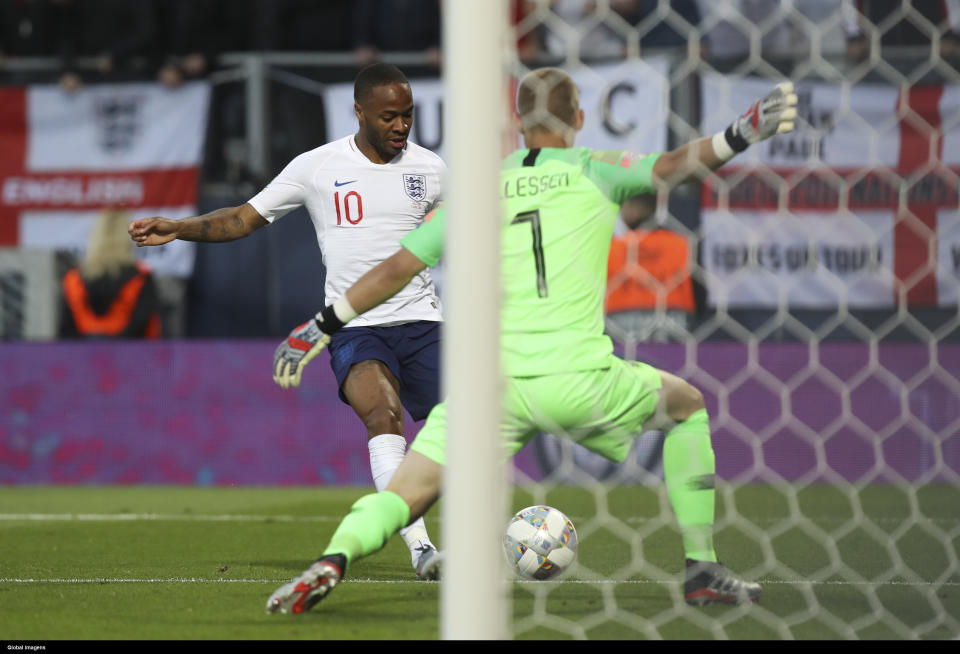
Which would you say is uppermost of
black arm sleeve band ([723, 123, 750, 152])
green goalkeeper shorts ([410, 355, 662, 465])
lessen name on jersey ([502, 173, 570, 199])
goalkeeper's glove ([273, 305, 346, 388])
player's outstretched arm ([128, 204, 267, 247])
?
black arm sleeve band ([723, 123, 750, 152])

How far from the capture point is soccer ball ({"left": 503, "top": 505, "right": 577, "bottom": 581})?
4.56 m

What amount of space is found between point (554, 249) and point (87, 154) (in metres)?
7.21

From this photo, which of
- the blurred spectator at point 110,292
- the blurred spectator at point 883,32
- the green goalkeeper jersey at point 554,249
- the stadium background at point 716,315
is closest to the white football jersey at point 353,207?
the green goalkeeper jersey at point 554,249

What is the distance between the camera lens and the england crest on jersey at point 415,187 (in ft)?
16.7

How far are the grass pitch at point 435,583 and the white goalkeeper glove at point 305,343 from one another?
2.36 ft

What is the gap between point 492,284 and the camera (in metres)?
3.03

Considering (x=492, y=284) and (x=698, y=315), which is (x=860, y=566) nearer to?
(x=492, y=284)

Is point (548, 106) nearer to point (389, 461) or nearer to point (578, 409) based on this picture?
point (578, 409)

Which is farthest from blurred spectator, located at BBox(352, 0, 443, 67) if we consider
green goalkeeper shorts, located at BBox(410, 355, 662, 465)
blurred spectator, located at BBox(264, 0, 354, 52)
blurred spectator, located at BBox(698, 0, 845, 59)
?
green goalkeeper shorts, located at BBox(410, 355, 662, 465)

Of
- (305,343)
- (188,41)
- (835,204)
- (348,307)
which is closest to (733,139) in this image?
(348,307)

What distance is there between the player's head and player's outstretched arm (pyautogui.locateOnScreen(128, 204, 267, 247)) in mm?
554

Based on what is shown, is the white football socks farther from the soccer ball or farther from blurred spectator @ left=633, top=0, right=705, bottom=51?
blurred spectator @ left=633, top=0, right=705, bottom=51

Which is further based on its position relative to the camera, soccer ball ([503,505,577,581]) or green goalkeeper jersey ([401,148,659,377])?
soccer ball ([503,505,577,581])

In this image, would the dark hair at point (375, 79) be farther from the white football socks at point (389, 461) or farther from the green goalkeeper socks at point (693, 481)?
the green goalkeeper socks at point (693, 481)
